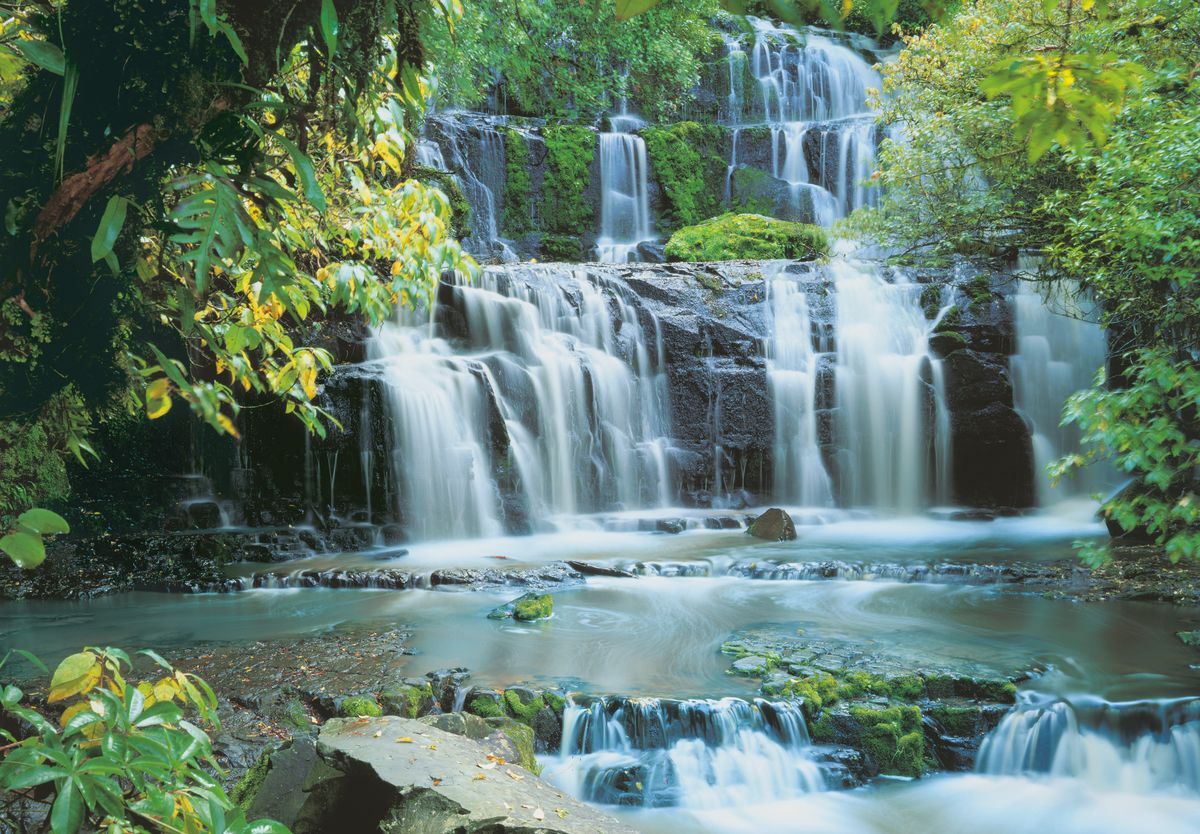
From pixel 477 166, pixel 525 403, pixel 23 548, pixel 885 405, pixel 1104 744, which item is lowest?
pixel 1104 744

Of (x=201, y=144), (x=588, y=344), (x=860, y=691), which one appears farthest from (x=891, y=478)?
(x=201, y=144)

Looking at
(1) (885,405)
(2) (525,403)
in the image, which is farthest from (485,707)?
(1) (885,405)

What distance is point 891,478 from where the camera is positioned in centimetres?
1359

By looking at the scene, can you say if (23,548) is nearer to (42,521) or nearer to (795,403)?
(42,521)

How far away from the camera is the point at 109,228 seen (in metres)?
1.75

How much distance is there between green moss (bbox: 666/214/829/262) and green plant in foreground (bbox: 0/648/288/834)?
14989 millimetres

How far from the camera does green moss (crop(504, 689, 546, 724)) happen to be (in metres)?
5.42

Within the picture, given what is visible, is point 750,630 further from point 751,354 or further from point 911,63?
point 911,63

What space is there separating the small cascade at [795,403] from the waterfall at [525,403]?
172cm

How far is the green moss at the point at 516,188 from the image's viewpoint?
20.4 meters

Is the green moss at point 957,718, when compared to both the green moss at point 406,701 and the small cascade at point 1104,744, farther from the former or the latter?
the green moss at point 406,701

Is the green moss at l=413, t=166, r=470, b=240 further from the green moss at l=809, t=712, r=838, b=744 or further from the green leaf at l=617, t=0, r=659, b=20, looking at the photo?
the green leaf at l=617, t=0, r=659, b=20

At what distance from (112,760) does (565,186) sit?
19.5 meters

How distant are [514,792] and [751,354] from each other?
11.0 metres
